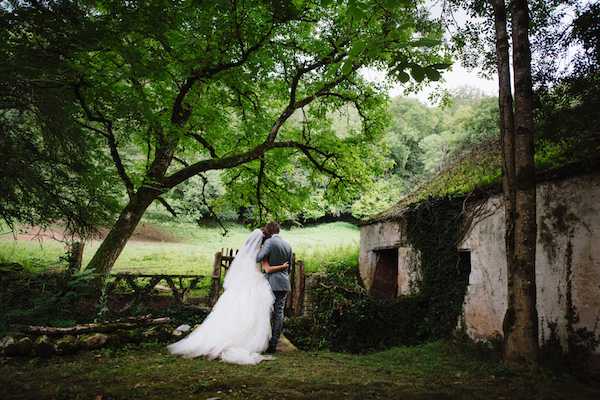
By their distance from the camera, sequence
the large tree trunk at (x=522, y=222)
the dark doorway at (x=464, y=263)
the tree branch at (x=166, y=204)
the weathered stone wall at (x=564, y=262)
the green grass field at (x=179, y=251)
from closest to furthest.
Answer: the large tree trunk at (x=522, y=222), the weathered stone wall at (x=564, y=262), the dark doorway at (x=464, y=263), the tree branch at (x=166, y=204), the green grass field at (x=179, y=251)

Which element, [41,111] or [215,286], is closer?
[41,111]

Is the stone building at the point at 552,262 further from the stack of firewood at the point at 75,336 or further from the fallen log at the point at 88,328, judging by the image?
the fallen log at the point at 88,328

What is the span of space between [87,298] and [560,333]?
9.04 metres

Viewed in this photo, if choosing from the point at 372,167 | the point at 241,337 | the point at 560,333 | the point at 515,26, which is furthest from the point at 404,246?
the point at 515,26

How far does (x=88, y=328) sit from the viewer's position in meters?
5.88

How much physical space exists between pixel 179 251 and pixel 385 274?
1363 centimetres

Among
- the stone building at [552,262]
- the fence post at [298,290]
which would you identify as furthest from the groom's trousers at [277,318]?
the stone building at [552,262]

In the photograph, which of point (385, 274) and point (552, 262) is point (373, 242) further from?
point (552, 262)

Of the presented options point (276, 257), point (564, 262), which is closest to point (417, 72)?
point (564, 262)

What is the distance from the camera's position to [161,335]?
655 cm

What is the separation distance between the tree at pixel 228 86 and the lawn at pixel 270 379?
3.14 meters

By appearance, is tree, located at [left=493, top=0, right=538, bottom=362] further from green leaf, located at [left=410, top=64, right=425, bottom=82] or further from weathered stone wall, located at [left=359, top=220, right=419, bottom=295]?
weathered stone wall, located at [left=359, top=220, right=419, bottom=295]

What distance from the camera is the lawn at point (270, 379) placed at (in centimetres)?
344

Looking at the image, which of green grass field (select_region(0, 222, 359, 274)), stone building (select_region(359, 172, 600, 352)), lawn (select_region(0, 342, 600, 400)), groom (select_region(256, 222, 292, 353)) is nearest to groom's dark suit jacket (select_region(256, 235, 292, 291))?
groom (select_region(256, 222, 292, 353))
